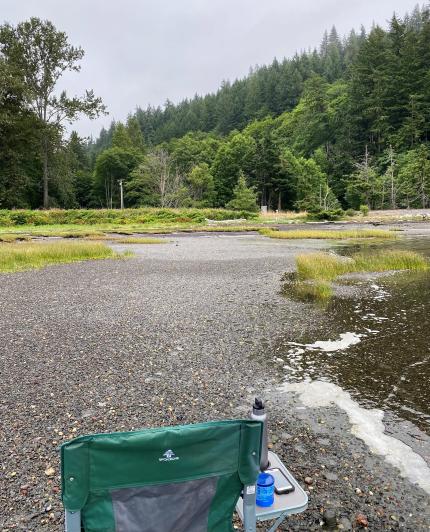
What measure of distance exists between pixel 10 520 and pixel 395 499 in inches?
118

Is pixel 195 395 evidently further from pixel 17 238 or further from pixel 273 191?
pixel 273 191

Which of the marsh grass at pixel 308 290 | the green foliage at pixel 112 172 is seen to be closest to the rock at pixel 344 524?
the marsh grass at pixel 308 290

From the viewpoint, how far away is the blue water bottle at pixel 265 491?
2.60m

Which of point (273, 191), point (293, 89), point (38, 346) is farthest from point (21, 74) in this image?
point (293, 89)

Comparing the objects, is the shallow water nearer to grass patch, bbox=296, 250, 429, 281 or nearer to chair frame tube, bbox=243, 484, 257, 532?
chair frame tube, bbox=243, 484, 257, 532

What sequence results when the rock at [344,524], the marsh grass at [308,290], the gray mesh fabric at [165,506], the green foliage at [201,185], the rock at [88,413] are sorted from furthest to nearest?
the green foliage at [201,185] → the marsh grass at [308,290] → the rock at [88,413] → the rock at [344,524] → the gray mesh fabric at [165,506]

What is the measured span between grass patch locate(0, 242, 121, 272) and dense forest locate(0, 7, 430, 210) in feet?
114

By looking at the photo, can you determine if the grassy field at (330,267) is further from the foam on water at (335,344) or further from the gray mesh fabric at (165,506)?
the gray mesh fabric at (165,506)

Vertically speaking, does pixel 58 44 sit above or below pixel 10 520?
above

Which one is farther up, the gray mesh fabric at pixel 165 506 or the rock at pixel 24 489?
the gray mesh fabric at pixel 165 506

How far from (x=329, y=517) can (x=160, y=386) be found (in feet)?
9.67

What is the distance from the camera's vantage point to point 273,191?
77.9 m

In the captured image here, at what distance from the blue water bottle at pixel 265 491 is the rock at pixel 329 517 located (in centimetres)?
89

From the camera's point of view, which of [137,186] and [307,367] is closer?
[307,367]
